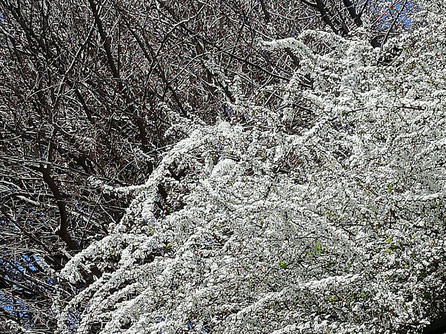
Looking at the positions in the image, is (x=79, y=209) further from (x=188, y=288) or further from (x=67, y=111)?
(x=188, y=288)

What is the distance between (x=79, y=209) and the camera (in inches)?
217

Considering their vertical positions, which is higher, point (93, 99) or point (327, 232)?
point (93, 99)

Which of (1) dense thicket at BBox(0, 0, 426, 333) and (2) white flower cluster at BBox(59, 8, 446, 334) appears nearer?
(2) white flower cluster at BBox(59, 8, 446, 334)

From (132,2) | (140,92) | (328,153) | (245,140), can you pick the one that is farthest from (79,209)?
(328,153)

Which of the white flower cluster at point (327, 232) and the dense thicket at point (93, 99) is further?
the dense thicket at point (93, 99)

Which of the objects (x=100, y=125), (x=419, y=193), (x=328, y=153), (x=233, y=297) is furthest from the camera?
(x=100, y=125)

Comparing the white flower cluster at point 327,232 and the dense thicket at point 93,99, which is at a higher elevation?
the dense thicket at point 93,99

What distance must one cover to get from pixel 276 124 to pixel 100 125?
2369 mm

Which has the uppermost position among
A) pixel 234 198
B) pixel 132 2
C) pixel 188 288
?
pixel 132 2

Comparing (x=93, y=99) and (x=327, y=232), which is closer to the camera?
(x=327, y=232)

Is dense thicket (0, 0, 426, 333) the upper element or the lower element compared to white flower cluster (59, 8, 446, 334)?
upper

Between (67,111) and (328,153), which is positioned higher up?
(67,111)

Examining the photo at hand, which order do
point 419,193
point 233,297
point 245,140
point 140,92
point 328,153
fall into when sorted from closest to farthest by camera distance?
point 419,193 → point 233,297 → point 328,153 → point 245,140 → point 140,92

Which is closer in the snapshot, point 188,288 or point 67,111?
point 188,288
